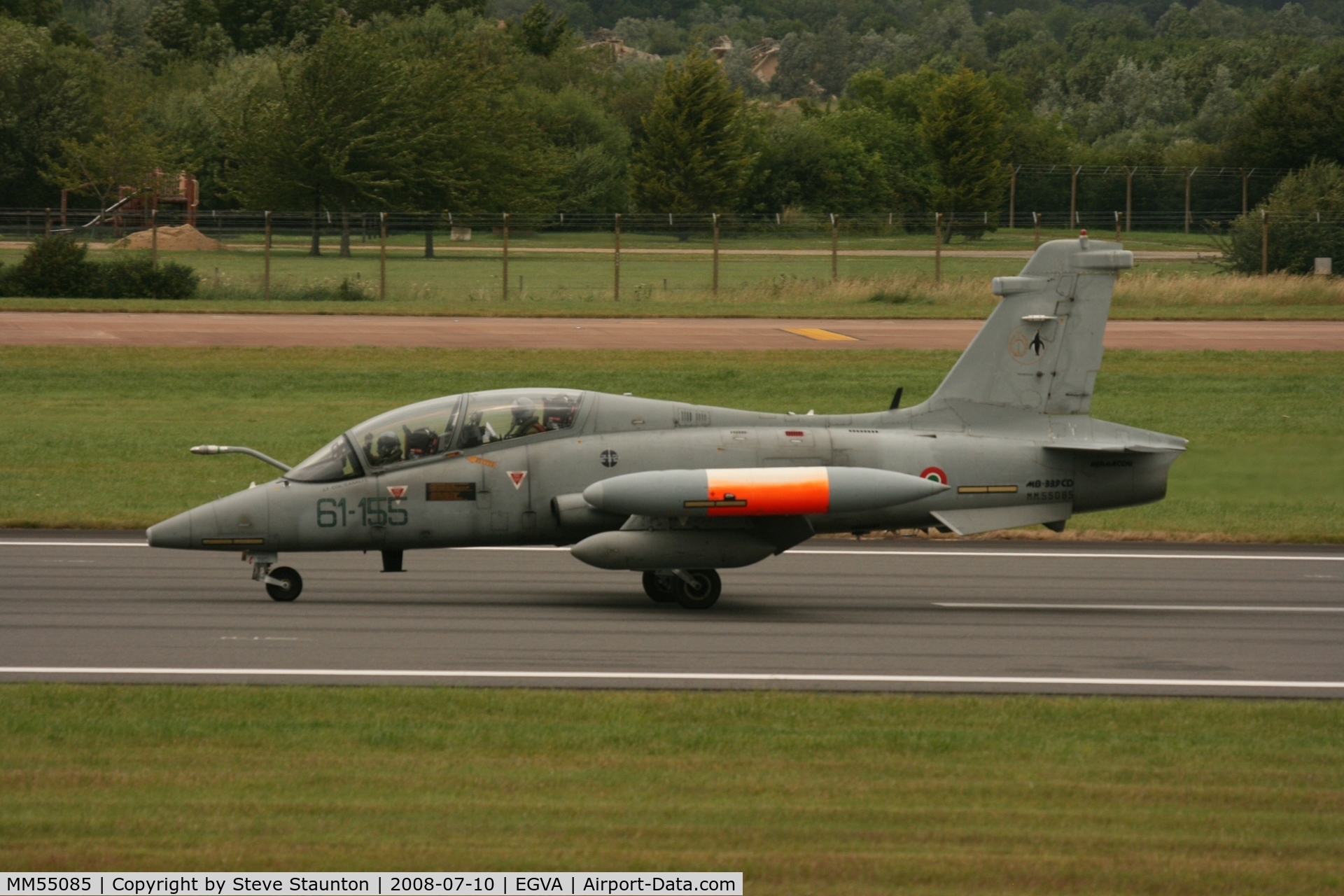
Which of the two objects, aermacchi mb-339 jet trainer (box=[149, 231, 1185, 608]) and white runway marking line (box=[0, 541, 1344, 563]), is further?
white runway marking line (box=[0, 541, 1344, 563])

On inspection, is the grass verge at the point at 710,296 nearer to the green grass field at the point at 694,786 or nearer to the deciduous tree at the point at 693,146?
the deciduous tree at the point at 693,146

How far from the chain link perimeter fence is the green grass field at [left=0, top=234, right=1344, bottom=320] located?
0.28 m

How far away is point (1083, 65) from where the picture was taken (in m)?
175

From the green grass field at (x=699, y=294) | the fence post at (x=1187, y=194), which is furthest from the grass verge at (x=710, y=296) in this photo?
the fence post at (x=1187, y=194)

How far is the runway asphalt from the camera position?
13047 millimetres

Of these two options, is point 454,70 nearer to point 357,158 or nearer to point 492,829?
point 357,158

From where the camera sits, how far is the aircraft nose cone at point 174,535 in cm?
1553

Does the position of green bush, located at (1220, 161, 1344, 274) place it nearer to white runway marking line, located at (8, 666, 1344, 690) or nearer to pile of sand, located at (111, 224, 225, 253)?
pile of sand, located at (111, 224, 225, 253)

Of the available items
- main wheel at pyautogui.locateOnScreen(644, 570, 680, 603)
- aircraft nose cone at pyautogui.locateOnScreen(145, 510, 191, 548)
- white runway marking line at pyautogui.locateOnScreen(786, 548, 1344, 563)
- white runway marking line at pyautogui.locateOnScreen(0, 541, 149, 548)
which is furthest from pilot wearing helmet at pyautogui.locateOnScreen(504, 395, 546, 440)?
white runway marking line at pyautogui.locateOnScreen(0, 541, 149, 548)

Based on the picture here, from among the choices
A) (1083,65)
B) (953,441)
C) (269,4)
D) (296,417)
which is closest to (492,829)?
(953,441)

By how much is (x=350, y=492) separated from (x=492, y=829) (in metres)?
7.53

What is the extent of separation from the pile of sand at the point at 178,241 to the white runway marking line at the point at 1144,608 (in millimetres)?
59924

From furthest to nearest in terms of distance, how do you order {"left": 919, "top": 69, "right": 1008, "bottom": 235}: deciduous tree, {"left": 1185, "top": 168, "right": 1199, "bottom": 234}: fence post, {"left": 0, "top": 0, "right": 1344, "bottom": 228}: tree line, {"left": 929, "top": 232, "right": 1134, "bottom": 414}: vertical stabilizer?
{"left": 919, "top": 69, "right": 1008, "bottom": 235}: deciduous tree → {"left": 1185, "top": 168, "right": 1199, "bottom": 234}: fence post → {"left": 0, "top": 0, "right": 1344, "bottom": 228}: tree line → {"left": 929, "top": 232, "right": 1134, "bottom": 414}: vertical stabilizer

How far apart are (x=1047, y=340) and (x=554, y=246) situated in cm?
6665
